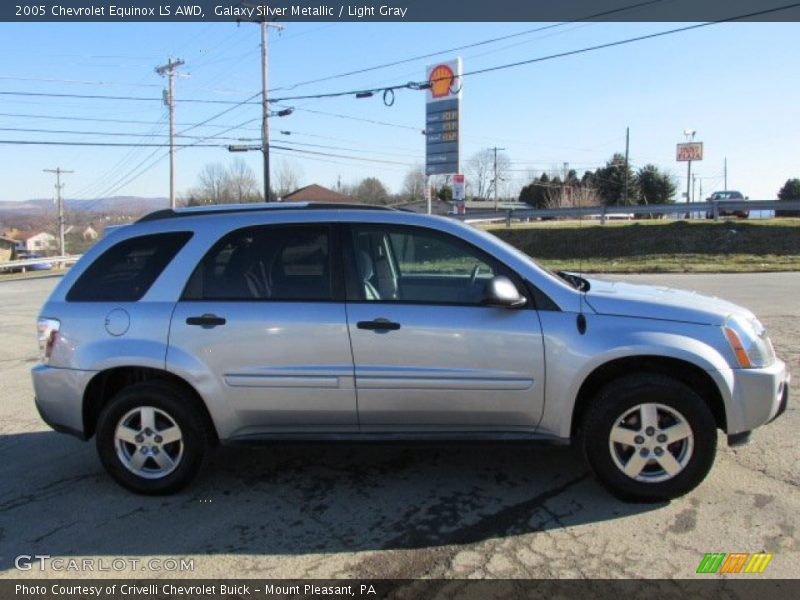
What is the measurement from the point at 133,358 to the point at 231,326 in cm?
65

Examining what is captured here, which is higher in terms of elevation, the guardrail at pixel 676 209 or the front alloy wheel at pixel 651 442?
the guardrail at pixel 676 209

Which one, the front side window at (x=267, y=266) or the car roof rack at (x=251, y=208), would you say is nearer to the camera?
→ the front side window at (x=267, y=266)

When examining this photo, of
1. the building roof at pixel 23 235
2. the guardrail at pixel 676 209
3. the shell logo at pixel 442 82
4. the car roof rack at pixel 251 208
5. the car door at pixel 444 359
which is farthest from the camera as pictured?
the building roof at pixel 23 235

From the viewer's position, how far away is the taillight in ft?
13.4

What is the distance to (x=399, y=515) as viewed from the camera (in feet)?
12.2

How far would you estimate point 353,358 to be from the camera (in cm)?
380

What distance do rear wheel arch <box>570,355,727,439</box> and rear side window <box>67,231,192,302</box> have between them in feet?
8.84

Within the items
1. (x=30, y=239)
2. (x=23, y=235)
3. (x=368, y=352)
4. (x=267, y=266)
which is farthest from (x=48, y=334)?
(x=23, y=235)

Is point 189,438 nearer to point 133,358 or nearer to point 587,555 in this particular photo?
point 133,358

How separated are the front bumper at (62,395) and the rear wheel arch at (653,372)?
304cm

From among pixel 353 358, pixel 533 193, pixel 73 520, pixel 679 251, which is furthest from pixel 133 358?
pixel 533 193

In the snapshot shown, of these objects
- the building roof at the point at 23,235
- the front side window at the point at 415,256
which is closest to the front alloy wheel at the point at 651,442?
the front side window at the point at 415,256

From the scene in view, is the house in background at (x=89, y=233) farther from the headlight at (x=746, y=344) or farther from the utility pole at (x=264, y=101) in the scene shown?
the headlight at (x=746, y=344)

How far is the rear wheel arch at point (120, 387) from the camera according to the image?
158 inches
